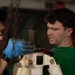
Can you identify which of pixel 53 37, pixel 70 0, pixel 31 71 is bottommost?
pixel 31 71

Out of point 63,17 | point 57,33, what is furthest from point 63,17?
point 57,33

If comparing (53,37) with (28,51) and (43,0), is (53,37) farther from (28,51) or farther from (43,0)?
(43,0)

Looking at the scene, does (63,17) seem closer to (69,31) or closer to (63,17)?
(63,17)

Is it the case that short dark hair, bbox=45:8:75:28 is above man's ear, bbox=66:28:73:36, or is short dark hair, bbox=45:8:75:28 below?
above

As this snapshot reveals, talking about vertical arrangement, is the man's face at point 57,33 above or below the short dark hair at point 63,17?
below

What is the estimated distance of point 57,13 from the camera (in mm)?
1539

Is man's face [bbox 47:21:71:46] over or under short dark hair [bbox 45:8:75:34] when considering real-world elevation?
under

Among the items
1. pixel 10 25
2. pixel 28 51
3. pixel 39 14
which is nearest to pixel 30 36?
pixel 28 51

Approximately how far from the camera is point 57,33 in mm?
1531

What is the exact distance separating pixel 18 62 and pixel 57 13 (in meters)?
0.57

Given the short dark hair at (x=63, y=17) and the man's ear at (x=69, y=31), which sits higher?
the short dark hair at (x=63, y=17)

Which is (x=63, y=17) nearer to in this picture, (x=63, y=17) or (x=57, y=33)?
(x=63, y=17)

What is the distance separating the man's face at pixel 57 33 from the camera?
1.53 metres

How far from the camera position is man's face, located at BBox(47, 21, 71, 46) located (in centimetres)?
153
